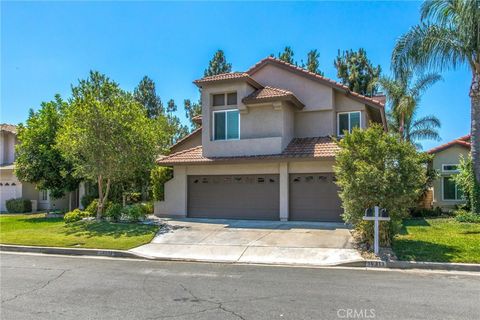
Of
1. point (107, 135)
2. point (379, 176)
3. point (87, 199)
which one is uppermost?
point (107, 135)

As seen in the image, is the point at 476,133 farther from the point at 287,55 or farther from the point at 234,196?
the point at 287,55

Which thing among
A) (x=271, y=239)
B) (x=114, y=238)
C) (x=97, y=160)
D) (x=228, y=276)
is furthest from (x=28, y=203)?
(x=228, y=276)

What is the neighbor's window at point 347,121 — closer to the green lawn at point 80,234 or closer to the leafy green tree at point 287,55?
the green lawn at point 80,234

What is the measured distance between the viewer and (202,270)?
1009 cm

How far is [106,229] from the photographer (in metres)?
16.5

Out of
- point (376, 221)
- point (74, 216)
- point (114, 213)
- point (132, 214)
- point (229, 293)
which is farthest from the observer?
point (74, 216)

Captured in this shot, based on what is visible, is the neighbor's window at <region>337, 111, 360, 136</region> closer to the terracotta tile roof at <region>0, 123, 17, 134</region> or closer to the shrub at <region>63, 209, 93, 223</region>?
the shrub at <region>63, 209, 93, 223</region>

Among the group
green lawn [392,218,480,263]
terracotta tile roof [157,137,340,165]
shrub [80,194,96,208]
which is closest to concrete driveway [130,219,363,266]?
green lawn [392,218,480,263]

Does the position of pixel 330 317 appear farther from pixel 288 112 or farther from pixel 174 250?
pixel 288 112

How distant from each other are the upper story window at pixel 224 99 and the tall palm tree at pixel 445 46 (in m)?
7.54

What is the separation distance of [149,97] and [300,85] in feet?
86.1

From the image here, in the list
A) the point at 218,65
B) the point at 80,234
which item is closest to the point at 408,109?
the point at 218,65

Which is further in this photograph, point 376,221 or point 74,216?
point 74,216

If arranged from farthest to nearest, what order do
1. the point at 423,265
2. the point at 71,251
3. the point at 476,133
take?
the point at 476,133, the point at 71,251, the point at 423,265
